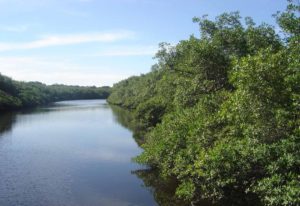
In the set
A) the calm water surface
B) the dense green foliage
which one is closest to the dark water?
the calm water surface

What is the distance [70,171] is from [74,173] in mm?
788

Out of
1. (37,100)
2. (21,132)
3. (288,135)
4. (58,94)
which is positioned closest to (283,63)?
(288,135)

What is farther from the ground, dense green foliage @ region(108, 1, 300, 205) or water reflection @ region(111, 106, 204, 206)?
dense green foliage @ region(108, 1, 300, 205)

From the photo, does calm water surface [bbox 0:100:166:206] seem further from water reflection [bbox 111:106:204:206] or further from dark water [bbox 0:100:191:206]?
water reflection [bbox 111:106:204:206]

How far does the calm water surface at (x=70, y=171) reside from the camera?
2531cm

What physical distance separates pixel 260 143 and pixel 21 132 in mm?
47394

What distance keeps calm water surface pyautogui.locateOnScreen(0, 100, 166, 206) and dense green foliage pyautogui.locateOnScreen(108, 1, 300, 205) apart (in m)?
3.78

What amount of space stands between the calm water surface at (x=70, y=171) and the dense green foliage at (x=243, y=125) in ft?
12.4

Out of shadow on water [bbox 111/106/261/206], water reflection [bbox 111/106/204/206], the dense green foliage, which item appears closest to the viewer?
the dense green foliage

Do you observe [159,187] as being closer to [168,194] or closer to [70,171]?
[168,194]

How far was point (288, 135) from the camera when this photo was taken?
16.3 metres

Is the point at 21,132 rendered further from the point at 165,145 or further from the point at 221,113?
the point at 221,113

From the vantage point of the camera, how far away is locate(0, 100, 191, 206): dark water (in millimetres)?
25219

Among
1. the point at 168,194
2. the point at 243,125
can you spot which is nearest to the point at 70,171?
the point at 168,194
